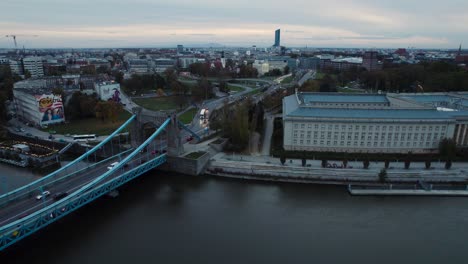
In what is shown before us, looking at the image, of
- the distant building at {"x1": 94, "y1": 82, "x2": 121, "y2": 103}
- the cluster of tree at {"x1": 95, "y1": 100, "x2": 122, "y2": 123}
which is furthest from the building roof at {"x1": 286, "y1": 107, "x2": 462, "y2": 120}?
the distant building at {"x1": 94, "y1": 82, "x2": 121, "y2": 103}

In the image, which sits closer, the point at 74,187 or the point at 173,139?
the point at 74,187

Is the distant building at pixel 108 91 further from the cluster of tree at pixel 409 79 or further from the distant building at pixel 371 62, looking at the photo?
the distant building at pixel 371 62

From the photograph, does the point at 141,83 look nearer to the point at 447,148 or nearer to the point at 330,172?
the point at 330,172

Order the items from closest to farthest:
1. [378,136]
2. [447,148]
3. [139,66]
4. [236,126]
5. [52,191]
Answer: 1. [52,191]
2. [447,148]
3. [378,136]
4. [236,126]
5. [139,66]

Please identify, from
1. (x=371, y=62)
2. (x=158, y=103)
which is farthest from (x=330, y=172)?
(x=371, y=62)

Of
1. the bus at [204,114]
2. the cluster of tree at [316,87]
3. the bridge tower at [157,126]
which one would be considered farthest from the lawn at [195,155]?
the cluster of tree at [316,87]

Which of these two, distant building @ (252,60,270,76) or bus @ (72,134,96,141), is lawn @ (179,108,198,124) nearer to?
bus @ (72,134,96,141)
